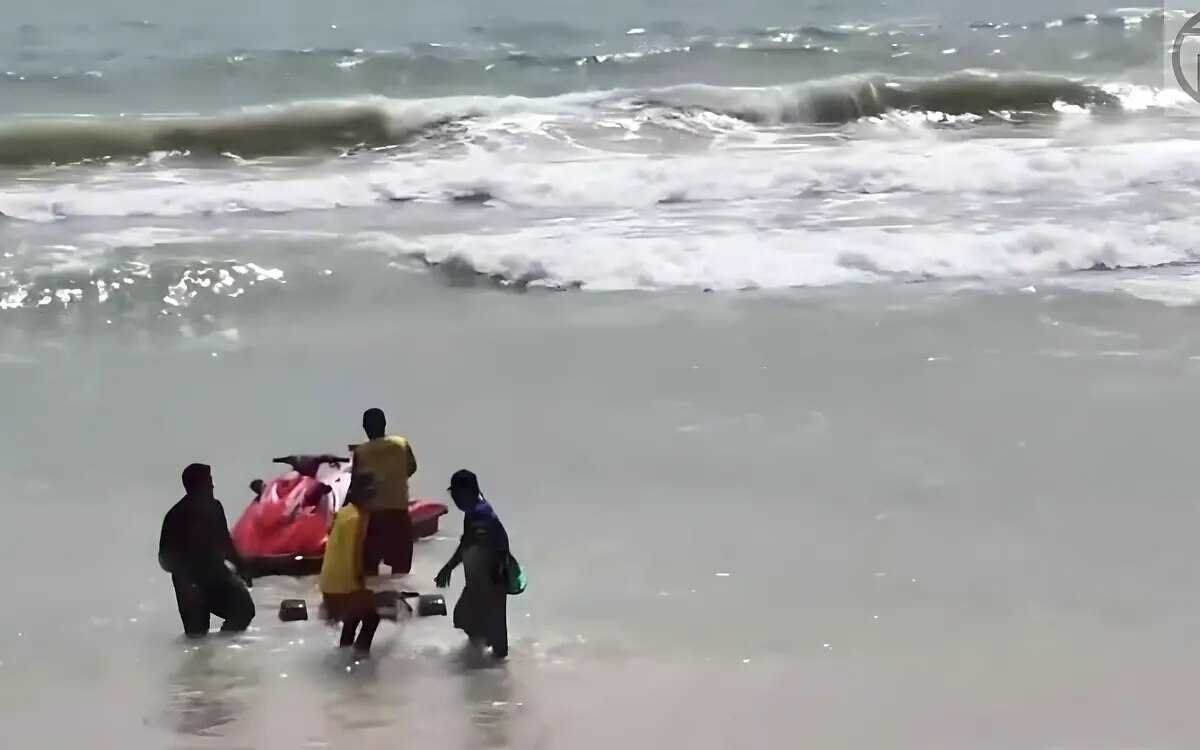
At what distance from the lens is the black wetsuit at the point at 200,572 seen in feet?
16.6

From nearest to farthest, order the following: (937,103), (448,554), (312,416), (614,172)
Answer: (448,554) < (312,416) < (614,172) < (937,103)

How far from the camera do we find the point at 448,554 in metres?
5.85

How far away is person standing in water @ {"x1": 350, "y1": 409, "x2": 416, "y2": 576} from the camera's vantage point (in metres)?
5.33

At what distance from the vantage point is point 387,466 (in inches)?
211

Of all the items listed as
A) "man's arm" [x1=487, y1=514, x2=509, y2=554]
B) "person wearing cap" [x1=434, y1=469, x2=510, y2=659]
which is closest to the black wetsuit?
"person wearing cap" [x1=434, y1=469, x2=510, y2=659]

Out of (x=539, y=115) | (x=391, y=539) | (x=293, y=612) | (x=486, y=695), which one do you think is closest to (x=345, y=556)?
(x=293, y=612)

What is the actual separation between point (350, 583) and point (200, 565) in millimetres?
569

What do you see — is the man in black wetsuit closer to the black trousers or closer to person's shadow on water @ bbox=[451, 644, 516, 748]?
the black trousers

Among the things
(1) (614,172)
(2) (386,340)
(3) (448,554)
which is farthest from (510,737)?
(1) (614,172)

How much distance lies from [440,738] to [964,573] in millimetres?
2229

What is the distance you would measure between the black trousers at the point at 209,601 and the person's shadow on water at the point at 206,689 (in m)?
0.07

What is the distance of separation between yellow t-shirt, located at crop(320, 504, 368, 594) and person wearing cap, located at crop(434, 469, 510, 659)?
0.33 meters

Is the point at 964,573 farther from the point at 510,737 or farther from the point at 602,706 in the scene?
the point at 510,737
